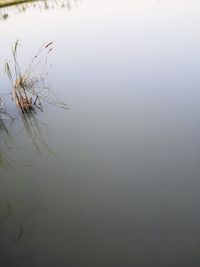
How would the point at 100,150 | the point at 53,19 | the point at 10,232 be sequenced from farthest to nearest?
1. the point at 53,19
2. the point at 100,150
3. the point at 10,232

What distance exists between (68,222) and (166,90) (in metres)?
1.86

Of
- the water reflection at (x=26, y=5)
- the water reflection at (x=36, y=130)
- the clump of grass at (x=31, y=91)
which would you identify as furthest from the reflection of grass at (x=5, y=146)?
the water reflection at (x=26, y=5)

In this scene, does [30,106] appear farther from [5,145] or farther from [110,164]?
[110,164]

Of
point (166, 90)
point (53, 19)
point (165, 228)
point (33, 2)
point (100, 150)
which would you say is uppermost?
point (33, 2)

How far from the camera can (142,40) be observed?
199 inches

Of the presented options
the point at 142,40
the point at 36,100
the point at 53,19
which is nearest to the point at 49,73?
the point at 36,100

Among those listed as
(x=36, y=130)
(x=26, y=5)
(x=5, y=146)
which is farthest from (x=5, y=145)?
(x=26, y=5)

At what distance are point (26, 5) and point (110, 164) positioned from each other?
828 cm

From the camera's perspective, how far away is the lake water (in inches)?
74.0

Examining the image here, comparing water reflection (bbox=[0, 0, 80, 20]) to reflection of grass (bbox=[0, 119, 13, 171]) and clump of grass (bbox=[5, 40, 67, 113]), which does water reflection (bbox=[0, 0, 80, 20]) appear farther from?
reflection of grass (bbox=[0, 119, 13, 171])

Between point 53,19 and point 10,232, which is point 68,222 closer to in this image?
point 10,232

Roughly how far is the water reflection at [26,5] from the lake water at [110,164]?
14.4 feet

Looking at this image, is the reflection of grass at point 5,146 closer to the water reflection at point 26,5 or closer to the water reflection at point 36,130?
the water reflection at point 36,130

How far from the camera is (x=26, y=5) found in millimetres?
9609
